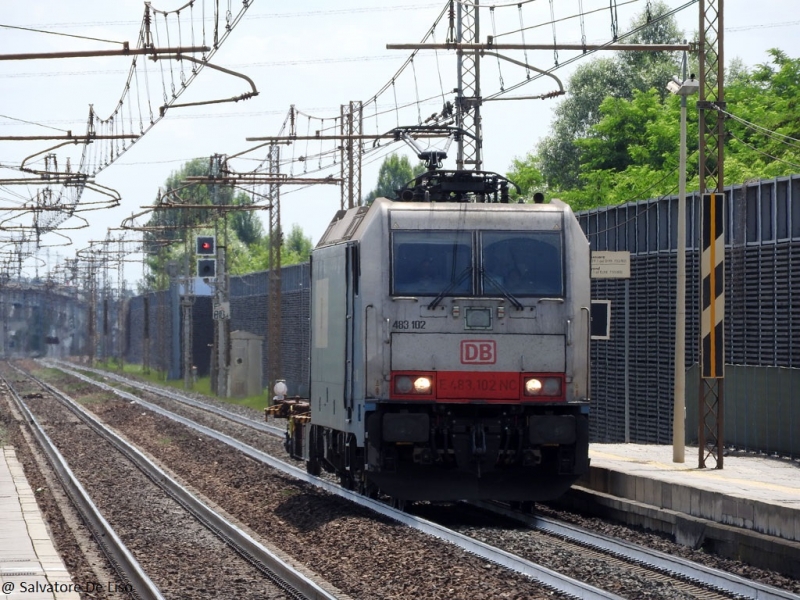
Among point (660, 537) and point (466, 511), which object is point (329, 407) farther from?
point (660, 537)

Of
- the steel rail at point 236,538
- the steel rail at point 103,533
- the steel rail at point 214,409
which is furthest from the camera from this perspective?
the steel rail at point 214,409

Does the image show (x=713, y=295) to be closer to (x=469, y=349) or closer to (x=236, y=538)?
(x=469, y=349)

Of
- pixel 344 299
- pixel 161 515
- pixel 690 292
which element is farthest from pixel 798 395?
pixel 161 515

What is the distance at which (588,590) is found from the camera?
10102 millimetres

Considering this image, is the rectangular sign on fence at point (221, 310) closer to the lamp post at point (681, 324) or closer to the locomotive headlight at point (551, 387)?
the lamp post at point (681, 324)

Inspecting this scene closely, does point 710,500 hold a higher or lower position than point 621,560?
higher

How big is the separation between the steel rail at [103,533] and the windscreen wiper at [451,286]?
13.6 feet

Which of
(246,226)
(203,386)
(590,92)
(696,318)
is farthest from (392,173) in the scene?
(696,318)

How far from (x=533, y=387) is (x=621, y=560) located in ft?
9.87

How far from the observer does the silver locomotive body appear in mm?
14859

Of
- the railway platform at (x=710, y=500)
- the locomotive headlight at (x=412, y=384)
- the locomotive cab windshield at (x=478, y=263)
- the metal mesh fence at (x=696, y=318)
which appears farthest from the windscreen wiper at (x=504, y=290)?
the metal mesh fence at (x=696, y=318)

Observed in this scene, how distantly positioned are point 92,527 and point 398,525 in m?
4.33

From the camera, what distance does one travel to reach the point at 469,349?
49.1 ft

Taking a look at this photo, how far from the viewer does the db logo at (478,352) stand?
1495 centimetres
